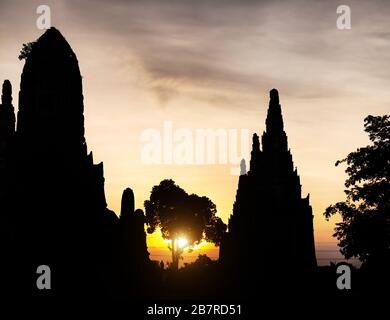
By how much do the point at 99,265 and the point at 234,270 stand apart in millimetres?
18984

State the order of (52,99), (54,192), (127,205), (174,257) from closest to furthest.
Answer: (54,192) → (127,205) → (52,99) → (174,257)

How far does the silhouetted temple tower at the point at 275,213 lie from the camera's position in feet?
127

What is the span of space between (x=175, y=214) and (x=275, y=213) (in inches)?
1599

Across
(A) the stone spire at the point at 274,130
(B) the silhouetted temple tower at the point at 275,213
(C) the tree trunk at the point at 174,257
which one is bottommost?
(C) the tree trunk at the point at 174,257

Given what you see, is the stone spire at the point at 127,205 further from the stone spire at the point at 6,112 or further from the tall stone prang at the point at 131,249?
the stone spire at the point at 6,112

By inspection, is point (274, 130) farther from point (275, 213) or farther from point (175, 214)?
point (175, 214)

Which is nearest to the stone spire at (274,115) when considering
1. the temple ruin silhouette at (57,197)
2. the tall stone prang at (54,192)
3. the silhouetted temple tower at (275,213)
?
the silhouetted temple tower at (275,213)

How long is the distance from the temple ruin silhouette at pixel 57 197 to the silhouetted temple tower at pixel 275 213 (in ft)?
38.1

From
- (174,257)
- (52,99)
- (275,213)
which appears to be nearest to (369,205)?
(275,213)

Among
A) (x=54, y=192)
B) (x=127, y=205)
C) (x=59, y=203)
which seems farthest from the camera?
(x=127, y=205)

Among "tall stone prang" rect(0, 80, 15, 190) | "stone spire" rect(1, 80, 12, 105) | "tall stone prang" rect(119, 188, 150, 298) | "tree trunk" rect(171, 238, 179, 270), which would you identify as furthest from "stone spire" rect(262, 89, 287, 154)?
"tree trunk" rect(171, 238, 179, 270)

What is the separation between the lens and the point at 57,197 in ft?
98.3
